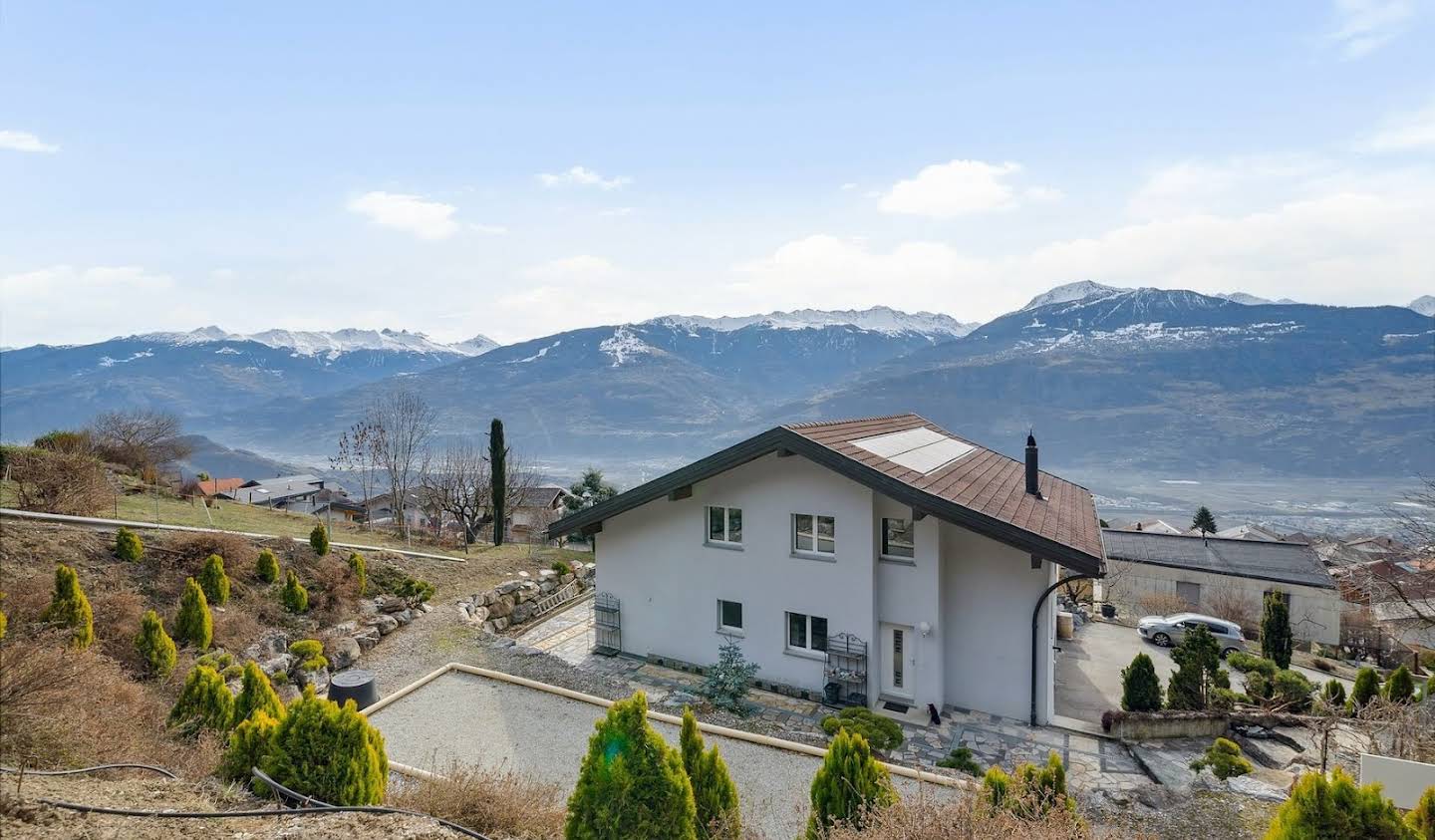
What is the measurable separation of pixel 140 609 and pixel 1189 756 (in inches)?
804

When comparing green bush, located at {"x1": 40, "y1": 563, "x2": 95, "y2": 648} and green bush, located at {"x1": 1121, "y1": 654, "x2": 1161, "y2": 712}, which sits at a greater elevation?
green bush, located at {"x1": 40, "y1": 563, "x2": 95, "y2": 648}

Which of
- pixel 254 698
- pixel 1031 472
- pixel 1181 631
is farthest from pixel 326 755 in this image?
pixel 1181 631

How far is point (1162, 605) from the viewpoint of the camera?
29047mm

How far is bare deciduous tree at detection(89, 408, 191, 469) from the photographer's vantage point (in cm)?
2764

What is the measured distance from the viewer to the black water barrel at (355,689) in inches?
458

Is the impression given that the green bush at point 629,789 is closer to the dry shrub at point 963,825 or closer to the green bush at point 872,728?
the dry shrub at point 963,825

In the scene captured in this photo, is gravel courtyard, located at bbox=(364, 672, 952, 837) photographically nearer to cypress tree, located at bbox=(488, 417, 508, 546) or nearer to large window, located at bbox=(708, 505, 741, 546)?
large window, located at bbox=(708, 505, 741, 546)

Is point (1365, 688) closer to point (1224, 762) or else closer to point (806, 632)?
point (1224, 762)

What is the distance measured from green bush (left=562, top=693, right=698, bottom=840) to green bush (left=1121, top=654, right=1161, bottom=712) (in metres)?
12.0

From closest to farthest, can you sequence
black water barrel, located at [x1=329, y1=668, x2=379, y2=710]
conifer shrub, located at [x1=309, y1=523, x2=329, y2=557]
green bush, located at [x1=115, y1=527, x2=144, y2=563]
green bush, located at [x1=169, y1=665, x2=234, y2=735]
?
green bush, located at [x1=169, y1=665, x2=234, y2=735] → black water barrel, located at [x1=329, y1=668, x2=379, y2=710] → green bush, located at [x1=115, y1=527, x2=144, y2=563] → conifer shrub, located at [x1=309, y1=523, x2=329, y2=557]

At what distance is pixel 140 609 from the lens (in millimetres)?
12500

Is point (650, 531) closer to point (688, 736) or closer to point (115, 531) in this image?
point (688, 736)

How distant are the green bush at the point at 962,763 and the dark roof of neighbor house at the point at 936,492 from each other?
4.08 metres

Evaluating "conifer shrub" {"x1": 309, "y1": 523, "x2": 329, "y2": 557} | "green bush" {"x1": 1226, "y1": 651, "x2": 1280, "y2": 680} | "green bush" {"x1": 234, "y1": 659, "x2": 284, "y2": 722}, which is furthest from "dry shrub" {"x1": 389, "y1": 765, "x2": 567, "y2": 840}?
"green bush" {"x1": 1226, "y1": 651, "x2": 1280, "y2": 680}
